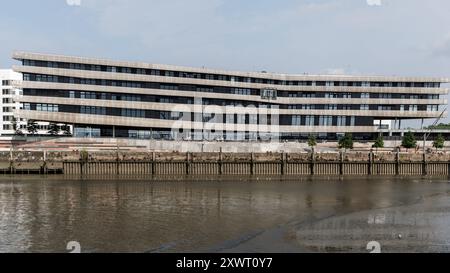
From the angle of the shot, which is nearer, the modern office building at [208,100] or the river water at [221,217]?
the river water at [221,217]

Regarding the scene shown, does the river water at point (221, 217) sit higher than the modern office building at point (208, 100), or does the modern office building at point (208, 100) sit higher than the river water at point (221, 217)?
the modern office building at point (208, 100)

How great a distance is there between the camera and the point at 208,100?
11438cm

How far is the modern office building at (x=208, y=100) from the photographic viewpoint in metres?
101

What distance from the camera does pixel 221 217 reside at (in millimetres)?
33625

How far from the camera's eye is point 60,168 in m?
66.4

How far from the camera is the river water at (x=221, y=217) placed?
25.2 metres

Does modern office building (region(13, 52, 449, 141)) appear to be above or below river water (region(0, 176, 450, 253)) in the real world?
above

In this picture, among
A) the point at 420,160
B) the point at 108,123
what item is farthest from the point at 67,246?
the point at 108,123

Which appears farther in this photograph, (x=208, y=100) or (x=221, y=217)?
(x=208, y=100)

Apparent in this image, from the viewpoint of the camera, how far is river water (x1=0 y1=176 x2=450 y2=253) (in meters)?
25.2

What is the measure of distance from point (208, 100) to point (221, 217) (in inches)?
3248

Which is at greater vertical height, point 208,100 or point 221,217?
point 208,100

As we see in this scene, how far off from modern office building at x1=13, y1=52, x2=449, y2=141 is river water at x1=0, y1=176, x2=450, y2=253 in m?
48.2

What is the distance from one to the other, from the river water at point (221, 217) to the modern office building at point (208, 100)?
48166mm
